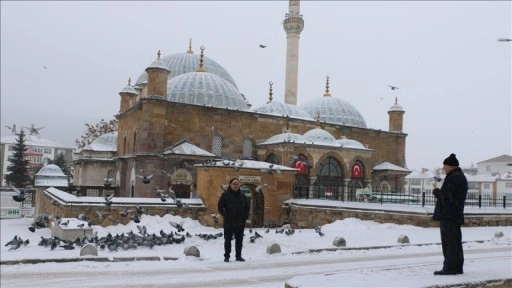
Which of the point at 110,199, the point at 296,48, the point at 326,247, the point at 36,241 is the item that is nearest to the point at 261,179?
the point at 110,199

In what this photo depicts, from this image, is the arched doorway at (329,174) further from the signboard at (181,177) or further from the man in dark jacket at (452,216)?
the man in dark jacket at (452,216)

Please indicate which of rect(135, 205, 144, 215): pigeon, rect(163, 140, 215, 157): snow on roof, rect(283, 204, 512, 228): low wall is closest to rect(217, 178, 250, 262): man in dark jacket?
rect(135, 205, 144, 215): pigeon

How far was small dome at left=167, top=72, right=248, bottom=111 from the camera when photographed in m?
24.6

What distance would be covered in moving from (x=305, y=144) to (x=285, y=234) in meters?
11.0

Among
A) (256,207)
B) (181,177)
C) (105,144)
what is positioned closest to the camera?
(256,207)

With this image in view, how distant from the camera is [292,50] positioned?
1372 inches

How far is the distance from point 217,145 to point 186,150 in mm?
2755

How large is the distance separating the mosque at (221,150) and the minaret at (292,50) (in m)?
5.48

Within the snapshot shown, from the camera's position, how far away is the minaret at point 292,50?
34531mm

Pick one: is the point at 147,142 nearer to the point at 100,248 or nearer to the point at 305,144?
the point at 305,144

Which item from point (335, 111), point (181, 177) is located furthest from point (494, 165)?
point (181, 177)

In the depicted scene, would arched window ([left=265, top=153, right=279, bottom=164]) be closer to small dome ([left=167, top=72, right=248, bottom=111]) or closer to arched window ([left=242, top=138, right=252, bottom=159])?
arched window ([left=242, top=138, right=252, bottom=159])

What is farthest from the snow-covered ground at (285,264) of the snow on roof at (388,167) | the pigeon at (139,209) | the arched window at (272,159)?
the snow on roof at (388,167)

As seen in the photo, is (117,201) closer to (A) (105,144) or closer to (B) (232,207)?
(B) (232,207)
